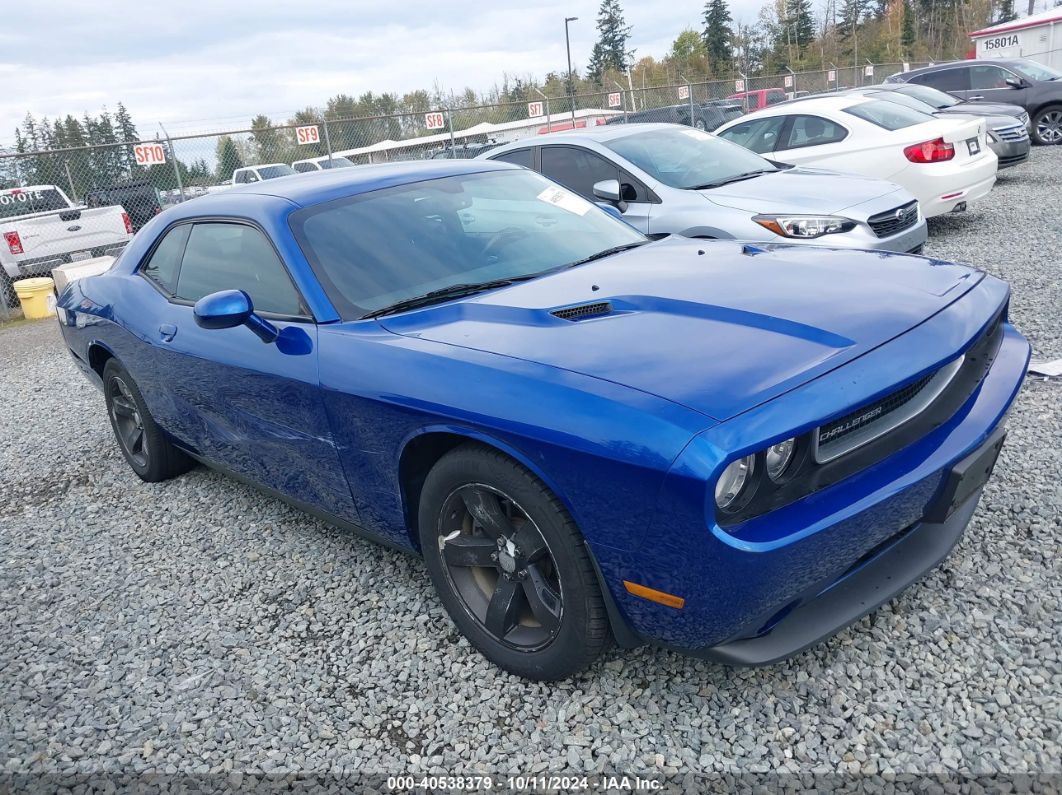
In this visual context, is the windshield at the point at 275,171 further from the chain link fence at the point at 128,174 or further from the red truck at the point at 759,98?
the red truck at the point at 759,98

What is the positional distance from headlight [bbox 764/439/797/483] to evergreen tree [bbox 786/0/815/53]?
249 feet

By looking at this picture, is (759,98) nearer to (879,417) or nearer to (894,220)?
(894,220)

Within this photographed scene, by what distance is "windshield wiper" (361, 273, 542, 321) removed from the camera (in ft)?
9.29

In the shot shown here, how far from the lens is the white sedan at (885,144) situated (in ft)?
26.4

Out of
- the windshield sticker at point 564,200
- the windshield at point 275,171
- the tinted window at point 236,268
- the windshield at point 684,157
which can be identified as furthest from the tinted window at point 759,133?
the windshield at point 275,171

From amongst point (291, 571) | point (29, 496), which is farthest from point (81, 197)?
point (291, 571)

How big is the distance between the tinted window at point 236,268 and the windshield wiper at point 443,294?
336mm

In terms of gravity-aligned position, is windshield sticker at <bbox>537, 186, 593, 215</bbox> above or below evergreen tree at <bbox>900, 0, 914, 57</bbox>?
below

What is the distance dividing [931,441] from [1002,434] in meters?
0.36

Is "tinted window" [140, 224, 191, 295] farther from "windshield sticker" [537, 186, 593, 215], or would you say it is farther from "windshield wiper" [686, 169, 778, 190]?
"windshield wiper" [686, 169, 778, 190]

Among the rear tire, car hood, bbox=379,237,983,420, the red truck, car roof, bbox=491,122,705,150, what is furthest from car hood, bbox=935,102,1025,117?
the red truck

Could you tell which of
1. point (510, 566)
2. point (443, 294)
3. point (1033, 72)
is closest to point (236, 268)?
point (443, 294)

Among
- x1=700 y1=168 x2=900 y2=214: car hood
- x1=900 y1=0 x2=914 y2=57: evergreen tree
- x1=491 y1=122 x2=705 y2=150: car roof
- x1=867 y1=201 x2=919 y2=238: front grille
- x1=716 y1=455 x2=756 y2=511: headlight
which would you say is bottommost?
x1=867 y1=201 x2=919 y2=238: front grille

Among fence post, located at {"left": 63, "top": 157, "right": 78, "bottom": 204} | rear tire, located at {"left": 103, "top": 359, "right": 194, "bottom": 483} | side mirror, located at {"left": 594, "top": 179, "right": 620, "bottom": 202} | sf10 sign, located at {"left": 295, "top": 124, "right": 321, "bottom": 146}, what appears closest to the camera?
rear tire, located at {"left": 103, "top": 359, "right": 194, "bottom": 483}
